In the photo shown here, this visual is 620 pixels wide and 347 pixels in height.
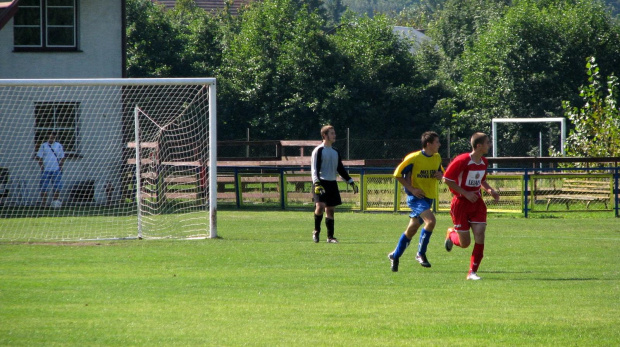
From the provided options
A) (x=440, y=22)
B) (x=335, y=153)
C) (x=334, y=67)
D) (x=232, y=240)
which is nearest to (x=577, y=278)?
(x=335, y=153)

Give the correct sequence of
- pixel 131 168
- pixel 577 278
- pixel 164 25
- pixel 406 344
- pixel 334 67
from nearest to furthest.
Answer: pixel 406 344
pixel 577 278
pixel 131 168
pixel 334 67
pixel 164 25

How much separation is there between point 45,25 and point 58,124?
16.5ft

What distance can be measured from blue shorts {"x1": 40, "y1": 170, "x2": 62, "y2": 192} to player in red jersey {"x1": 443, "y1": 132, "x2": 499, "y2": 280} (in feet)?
41.9

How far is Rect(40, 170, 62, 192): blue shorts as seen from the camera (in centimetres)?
2095

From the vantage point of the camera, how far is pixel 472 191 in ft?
34.9

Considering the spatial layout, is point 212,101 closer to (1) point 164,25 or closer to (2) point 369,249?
(2) point 369,249

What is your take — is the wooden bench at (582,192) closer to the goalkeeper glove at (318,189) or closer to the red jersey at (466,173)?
the goalkeeper glove at (318,189)

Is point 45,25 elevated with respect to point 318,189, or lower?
elevated

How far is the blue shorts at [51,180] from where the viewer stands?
68.7ft

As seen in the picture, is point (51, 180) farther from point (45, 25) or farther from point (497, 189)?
point (497, 189)

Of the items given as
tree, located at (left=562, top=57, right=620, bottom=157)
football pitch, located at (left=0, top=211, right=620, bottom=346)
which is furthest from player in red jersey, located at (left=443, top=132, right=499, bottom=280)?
tree, located at (left=562, top=57, right=620, bottom=157)

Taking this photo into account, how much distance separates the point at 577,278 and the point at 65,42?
20228 millimetres

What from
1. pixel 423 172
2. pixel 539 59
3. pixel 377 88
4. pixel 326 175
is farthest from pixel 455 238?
pixel 539 59

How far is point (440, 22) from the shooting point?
70250mm
